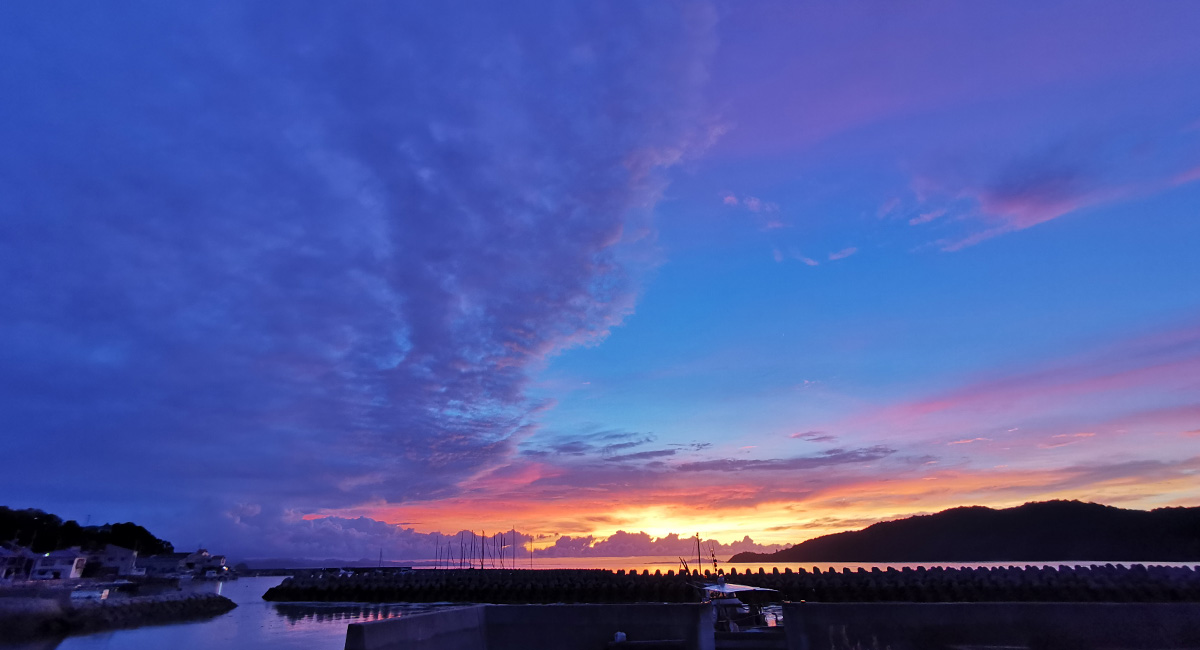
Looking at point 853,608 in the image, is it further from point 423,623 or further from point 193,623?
point 193,623

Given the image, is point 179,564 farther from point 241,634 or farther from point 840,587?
point 840,587

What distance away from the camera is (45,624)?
4044 centimetres

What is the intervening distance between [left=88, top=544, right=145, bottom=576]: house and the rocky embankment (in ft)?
211

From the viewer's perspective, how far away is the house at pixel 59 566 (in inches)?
3228

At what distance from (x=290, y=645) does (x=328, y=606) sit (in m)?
34.7

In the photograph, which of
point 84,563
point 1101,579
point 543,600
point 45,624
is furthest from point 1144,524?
point 84,563

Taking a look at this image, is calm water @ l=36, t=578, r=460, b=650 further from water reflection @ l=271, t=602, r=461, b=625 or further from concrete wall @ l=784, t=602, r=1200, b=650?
concrete wall @ l=784, t=602, r=1200, b=650

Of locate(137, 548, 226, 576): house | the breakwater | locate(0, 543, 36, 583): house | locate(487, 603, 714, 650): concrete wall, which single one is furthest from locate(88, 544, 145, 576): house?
locate(487, 603, 714, 650): concrete wall

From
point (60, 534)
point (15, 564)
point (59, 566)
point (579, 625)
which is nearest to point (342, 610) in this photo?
point (15, 564)

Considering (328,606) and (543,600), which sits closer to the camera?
(543,600)

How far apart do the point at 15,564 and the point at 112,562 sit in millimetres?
37121

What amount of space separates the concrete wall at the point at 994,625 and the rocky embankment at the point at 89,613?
48912 millimetres

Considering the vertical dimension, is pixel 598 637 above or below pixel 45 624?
above

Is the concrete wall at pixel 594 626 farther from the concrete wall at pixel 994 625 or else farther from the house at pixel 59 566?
the house at pixel 59 566
